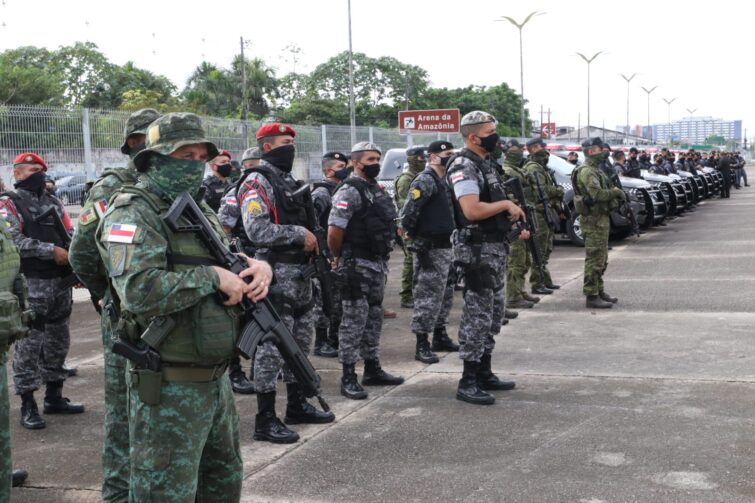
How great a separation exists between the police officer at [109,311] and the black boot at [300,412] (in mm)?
1494

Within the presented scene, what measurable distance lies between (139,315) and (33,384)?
3.01m

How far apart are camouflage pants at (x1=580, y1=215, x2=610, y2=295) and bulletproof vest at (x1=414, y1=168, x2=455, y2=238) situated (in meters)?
2.53

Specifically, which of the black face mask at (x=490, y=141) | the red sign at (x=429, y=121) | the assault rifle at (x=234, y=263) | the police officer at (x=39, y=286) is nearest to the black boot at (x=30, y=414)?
the police officer at (x=39, y=286)

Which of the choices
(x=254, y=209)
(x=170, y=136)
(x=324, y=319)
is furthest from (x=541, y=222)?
(x=170, y=136)

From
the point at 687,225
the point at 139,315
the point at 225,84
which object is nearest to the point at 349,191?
the point at 139,315

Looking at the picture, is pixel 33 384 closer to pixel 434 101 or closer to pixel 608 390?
pixel 608 390

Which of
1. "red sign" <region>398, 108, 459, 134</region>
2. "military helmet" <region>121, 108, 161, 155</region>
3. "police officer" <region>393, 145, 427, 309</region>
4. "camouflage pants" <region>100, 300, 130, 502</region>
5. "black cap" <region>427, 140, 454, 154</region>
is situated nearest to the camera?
"camouflage pants" <region>100, 300, 130, 502</region>

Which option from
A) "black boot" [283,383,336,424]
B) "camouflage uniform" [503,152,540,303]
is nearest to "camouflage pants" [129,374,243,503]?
"black boot" [283,383,336,424]

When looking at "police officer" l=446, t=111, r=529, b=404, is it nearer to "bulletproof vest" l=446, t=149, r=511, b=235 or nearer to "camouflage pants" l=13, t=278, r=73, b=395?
"bulletproof vest" l=446, t=149, r=511, b=235

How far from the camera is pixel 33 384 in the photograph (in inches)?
203

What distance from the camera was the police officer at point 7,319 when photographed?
11.2ft

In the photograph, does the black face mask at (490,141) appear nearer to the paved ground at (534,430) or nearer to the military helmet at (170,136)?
the paved ground at (534,430)

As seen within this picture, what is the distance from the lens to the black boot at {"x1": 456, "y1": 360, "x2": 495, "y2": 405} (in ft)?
17.2

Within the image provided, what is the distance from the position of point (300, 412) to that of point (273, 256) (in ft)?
3.28
